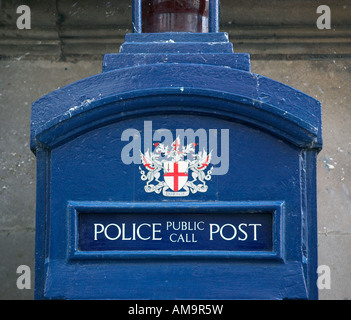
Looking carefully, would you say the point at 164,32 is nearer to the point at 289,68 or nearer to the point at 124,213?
the point at 124,213

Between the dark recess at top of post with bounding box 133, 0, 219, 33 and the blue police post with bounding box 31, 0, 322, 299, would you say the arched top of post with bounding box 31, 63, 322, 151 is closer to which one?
the blue police post with bounding box 31, 0, 322, 299

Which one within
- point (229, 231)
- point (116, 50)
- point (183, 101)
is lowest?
point (229, 231)

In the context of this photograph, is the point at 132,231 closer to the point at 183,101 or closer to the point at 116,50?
the point at 183,101

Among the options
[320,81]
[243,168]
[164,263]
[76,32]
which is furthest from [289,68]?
[164,263]

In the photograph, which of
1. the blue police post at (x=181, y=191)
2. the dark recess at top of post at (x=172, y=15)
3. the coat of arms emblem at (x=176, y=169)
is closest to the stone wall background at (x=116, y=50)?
the dark recess at top of post at (x=172, y=15)

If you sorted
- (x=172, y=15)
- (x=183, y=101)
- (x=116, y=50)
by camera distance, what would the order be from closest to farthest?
(x=183, y=101)
(x=172, y=15)
(x=116, y=50)

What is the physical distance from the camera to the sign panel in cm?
176

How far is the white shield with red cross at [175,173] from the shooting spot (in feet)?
5.77

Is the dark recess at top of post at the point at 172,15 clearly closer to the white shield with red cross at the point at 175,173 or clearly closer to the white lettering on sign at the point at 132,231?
the white shield with red cross at the point at 175,173

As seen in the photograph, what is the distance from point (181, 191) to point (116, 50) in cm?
181

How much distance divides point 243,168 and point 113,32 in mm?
1841

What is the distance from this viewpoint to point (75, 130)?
1.78 metres

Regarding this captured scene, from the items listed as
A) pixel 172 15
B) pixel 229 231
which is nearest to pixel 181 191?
pixel 229 231

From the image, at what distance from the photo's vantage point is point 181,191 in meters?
1.77
